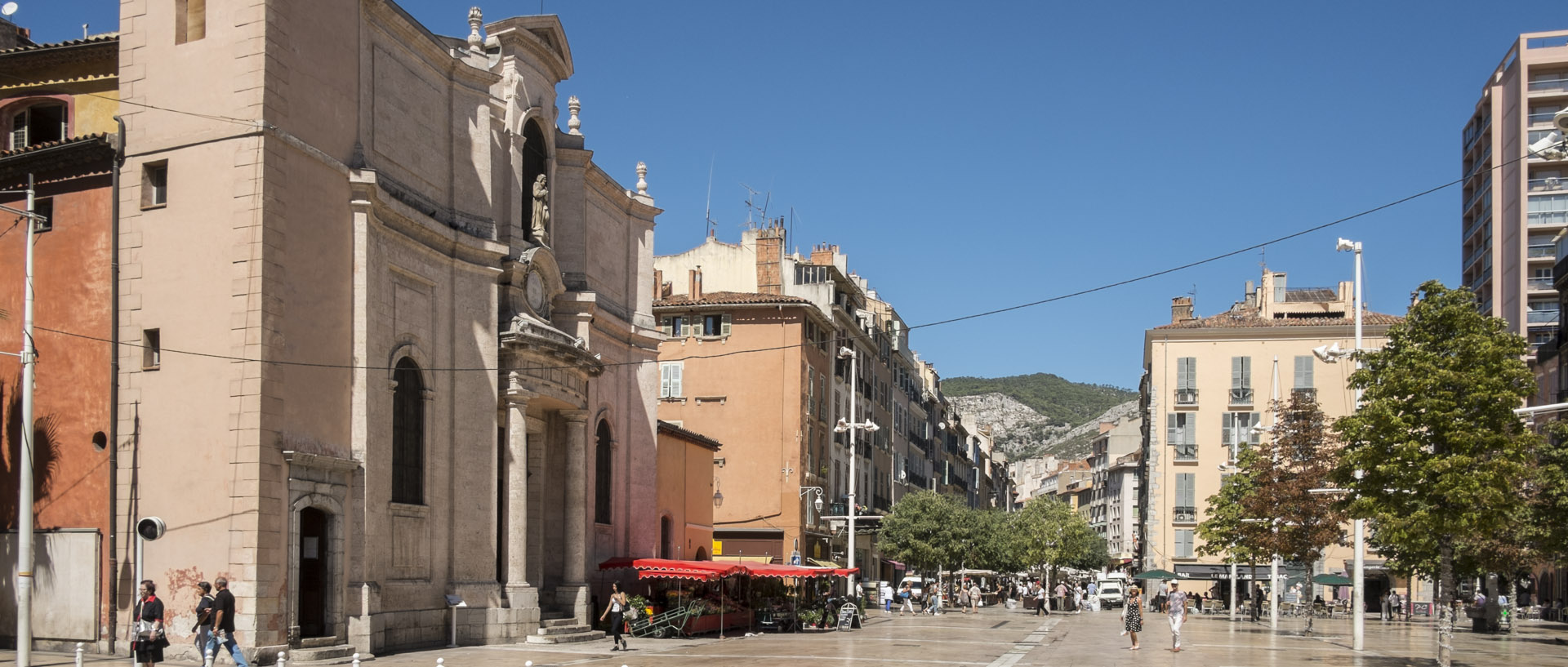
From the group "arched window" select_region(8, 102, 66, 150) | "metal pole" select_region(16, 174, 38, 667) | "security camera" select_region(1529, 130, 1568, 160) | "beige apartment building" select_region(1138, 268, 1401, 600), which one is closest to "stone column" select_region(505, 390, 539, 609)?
"arched window" select_region(8, 102, 66, 150)

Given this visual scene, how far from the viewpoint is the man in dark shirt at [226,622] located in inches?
914

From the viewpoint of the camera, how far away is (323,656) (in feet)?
88.5

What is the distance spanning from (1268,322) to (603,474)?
5228 centimetres

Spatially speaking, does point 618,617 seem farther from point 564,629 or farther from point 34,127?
point 34,127

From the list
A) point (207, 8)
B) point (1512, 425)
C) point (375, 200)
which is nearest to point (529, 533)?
point (375, 200)

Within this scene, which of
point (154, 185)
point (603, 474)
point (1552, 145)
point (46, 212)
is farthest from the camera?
point (603, 474)

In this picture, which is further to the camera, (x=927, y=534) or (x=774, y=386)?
(x=927, y=534)

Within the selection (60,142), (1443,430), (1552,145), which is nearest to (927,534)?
(1443,430)

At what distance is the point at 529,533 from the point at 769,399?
2747cm

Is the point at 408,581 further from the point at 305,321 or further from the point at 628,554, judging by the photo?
the point at 628,554

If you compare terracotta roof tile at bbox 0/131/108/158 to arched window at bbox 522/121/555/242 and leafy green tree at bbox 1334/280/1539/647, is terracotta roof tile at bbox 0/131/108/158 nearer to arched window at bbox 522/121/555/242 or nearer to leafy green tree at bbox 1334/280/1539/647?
arched window at bbox 522/121/555/242

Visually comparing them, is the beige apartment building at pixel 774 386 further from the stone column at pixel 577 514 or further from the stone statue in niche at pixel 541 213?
the stone statue in niche at pixel 541 213

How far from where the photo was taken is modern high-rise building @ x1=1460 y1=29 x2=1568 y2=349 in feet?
278

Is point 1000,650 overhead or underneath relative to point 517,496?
underneath
